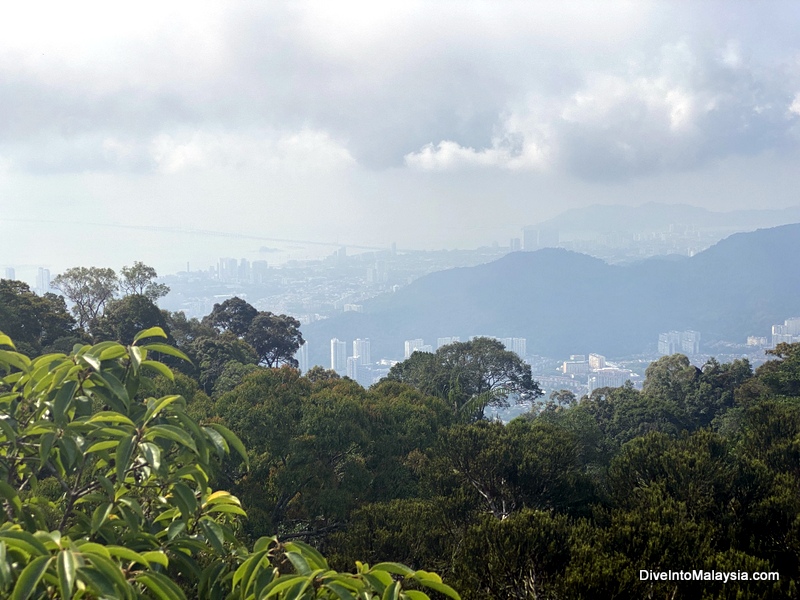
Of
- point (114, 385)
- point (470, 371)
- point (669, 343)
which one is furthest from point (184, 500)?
point (669, 343)

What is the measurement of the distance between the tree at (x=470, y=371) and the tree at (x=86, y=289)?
48.6 feet

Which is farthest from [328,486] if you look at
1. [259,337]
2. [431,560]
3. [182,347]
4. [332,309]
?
[332,309]

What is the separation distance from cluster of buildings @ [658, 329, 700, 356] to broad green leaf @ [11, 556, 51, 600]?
598ft

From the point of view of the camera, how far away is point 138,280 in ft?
106

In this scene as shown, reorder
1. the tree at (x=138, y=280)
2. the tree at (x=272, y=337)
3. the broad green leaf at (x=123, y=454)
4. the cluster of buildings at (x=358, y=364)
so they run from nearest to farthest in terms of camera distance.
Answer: the broad green leaf at (x=123, y=454) → the tree at (x=138, y=280) → the tree at (x=272, y=337) → the cluster of buildings at (x=358, y=364)

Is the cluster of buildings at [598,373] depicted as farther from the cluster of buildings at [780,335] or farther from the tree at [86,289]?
the tree at [86,289]

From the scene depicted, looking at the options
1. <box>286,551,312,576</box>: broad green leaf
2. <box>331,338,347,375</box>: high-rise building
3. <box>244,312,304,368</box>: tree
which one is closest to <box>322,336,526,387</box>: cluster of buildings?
<box>331,338,347,375</box>: high-rise building

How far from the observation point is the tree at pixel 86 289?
28.7 metres

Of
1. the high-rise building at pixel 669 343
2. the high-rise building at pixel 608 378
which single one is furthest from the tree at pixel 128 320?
the high-rise building at pixel 669 343

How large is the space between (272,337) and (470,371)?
1268cm

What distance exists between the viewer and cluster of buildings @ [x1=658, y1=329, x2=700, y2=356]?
565ft

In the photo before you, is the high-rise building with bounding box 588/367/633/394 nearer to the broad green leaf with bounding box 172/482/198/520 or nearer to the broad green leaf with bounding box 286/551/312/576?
the broad green leaf with bounding box 172/482/198/520

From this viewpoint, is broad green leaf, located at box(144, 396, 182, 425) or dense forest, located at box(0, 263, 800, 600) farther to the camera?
broad green leaf, located at box(144, 396, 182, 425)

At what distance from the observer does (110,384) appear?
7.41 ft
